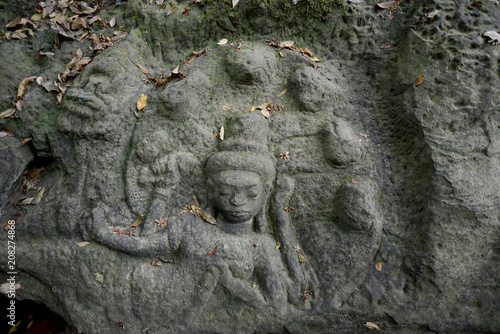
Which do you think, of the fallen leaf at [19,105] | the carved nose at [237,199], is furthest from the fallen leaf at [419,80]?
the fallen leaf at [19,105]

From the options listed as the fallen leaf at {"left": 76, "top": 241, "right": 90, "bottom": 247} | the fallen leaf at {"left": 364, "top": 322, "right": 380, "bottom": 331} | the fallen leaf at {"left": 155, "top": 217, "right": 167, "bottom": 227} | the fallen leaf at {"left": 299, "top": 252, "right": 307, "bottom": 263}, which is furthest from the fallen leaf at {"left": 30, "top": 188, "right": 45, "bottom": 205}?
the fallen leaf at {"left": 364, "top": 322, "right": 380, "bottom": 331}

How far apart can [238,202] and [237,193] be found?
A: 75mm

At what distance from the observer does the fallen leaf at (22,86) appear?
10.4 ft

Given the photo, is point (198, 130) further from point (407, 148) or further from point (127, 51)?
point (407, 148)

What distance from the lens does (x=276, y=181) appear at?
2936mm

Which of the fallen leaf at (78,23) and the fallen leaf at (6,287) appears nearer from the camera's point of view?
the fallen leaf at (6,287)

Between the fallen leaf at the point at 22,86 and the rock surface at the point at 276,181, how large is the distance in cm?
8

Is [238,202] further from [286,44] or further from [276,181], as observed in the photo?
[286,44]

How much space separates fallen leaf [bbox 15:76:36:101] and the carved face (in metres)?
2.23

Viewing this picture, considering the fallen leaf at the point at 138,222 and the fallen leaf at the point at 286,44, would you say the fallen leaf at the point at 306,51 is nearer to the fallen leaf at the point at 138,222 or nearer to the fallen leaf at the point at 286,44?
the fallen leaf at the point at 286,44

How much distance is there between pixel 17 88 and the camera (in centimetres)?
325

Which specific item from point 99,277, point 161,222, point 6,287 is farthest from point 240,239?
point 6,287

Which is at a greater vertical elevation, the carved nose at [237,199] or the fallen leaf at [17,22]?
the fallen leaf at [17,22]

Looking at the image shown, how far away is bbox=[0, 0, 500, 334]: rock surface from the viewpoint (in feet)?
8.80
